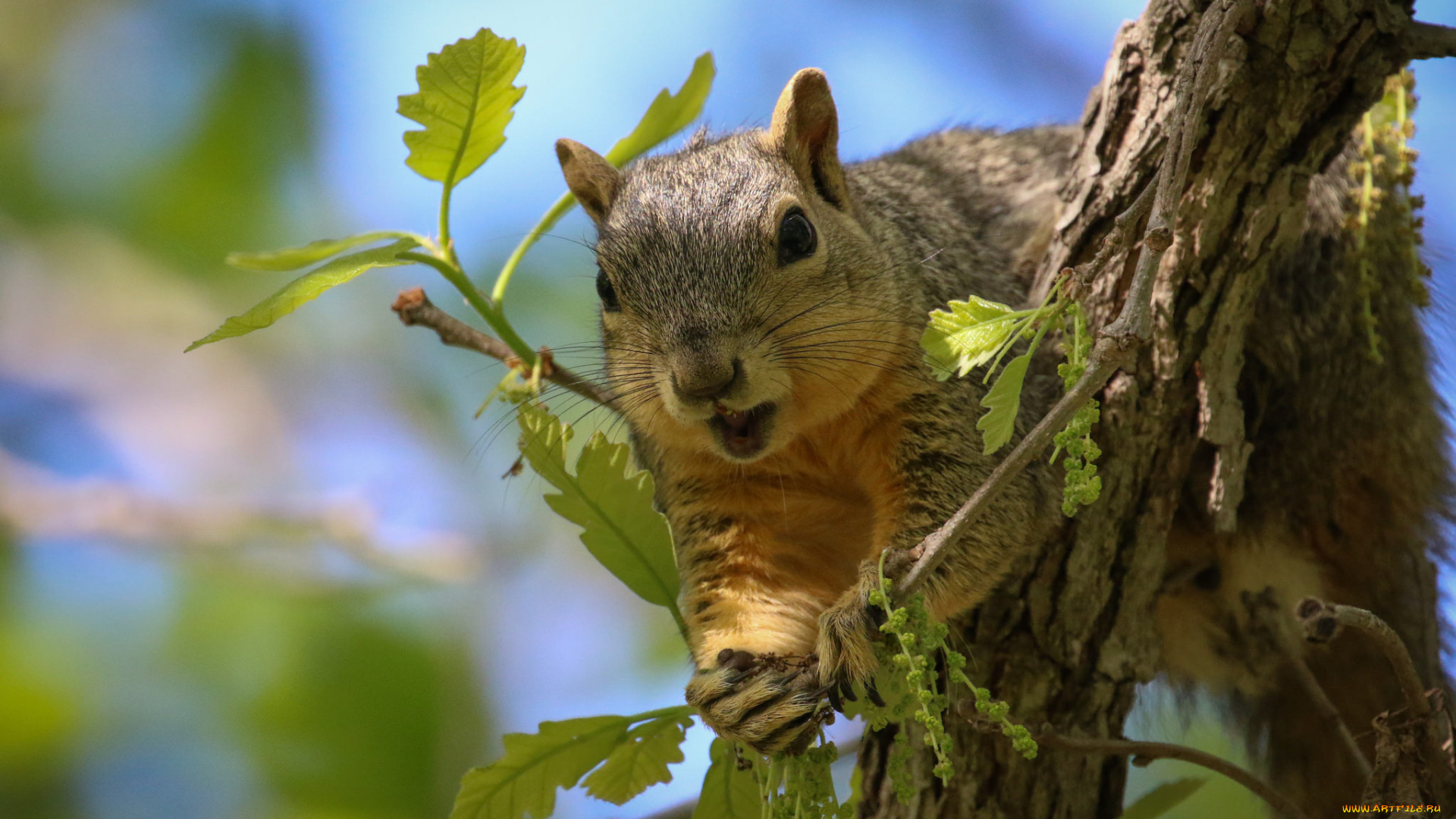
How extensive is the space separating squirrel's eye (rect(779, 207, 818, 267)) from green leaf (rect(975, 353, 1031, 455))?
1076 millimetres

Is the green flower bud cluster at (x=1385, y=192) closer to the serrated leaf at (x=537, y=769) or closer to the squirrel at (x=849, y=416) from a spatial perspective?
the squirrel at (x=849, y=416)

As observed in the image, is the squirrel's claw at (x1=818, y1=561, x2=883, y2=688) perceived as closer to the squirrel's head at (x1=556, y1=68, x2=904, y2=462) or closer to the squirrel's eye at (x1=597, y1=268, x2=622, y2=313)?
the squirrel's head at (x1=556, y1=68, x2=904, y2=462)

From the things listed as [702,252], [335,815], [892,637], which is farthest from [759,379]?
[335,815]

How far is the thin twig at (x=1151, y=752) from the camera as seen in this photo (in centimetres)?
256

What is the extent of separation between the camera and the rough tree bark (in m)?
2.58

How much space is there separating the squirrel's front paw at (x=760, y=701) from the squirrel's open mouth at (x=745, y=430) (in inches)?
17.6

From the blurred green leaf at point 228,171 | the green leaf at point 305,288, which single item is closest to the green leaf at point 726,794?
the green leaf at point 305,288

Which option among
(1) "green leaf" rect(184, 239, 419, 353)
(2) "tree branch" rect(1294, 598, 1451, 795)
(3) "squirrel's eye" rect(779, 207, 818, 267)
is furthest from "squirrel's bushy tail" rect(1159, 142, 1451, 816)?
(1) "green leaf" rect(184, 239, 419, 353)

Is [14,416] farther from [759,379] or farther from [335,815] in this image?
[759,379]

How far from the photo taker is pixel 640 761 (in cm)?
254

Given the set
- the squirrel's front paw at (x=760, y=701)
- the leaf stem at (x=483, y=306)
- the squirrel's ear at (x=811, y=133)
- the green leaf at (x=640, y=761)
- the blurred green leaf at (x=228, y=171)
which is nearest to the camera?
the squirrel's front paw at (x=760, y=701)

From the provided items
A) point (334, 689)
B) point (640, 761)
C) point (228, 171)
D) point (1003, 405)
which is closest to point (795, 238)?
point (1003, 405)

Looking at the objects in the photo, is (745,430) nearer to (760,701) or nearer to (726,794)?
(760,701)

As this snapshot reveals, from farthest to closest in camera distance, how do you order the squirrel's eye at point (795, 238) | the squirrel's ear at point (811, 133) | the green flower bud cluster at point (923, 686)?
1. the squirrel's ear at point (811, 133)
2. the squirrel's eye at point (795, 238)
3. the green flower bud cluster at point (923, 686)
